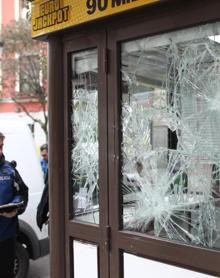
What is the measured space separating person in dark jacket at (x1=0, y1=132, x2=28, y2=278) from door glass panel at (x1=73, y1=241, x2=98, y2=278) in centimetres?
102

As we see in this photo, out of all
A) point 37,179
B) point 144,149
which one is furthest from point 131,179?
point 37,179

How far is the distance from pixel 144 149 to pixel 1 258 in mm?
2028

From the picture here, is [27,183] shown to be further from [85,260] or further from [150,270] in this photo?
[150,270]

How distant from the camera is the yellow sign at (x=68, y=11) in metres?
2.82

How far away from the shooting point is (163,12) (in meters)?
2.68

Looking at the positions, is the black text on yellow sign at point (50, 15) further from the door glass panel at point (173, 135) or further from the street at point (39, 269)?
the street at point (39, 269)

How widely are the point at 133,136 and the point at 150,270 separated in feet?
2.75

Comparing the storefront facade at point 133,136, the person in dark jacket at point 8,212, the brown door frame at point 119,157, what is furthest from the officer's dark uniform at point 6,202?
the brown door frame at point 119,157

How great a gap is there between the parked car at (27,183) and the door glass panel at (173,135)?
240cm

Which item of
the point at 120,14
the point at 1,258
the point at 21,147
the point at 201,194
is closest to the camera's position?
the point at 201,194

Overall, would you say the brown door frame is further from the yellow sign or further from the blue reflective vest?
the blue reflective vest

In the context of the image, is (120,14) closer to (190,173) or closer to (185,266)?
(190,173)

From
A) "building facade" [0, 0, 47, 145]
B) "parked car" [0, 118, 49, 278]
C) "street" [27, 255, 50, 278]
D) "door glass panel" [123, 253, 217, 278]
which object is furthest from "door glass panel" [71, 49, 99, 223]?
"building facade" [0, 0, 47, 145]

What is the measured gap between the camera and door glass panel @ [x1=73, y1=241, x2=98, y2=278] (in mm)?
3105
